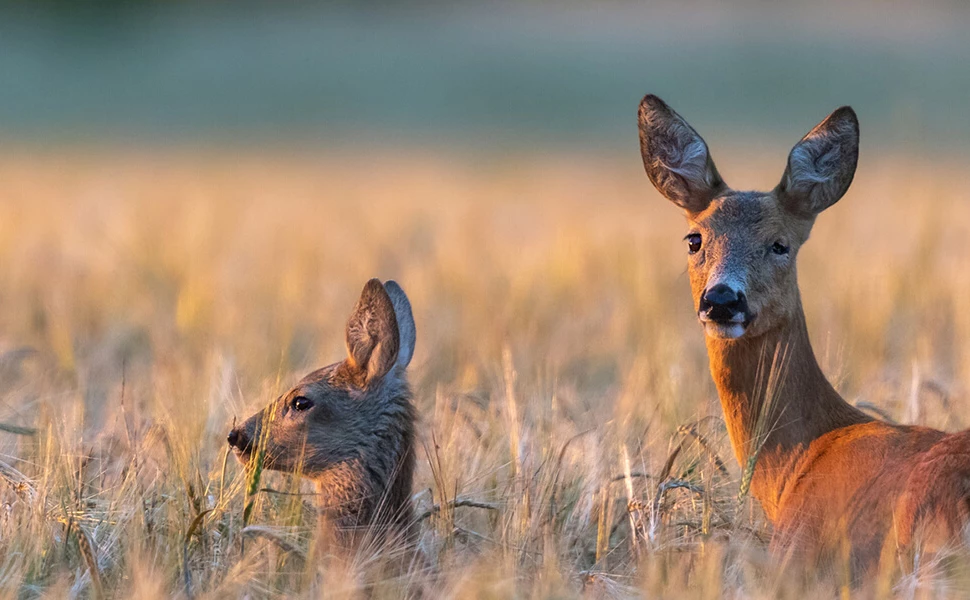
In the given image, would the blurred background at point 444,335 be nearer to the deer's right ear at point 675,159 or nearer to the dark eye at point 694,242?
the dark eye at point 694,242

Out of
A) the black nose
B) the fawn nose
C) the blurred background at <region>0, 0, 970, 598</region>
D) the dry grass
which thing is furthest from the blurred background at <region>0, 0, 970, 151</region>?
the fawn nose

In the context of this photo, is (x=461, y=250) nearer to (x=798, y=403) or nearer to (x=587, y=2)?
(x=798, y=403)

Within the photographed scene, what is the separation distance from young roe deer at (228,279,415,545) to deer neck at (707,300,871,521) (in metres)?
1.16

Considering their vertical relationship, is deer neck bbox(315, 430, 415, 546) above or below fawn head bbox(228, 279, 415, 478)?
below

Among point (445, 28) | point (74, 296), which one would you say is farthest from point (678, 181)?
point (445, 28)

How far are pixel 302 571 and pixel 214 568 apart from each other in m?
0.30

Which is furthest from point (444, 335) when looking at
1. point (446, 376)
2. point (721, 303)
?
point (721, 303)

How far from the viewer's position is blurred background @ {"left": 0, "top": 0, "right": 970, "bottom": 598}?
5137 mm

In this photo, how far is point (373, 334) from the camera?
562 centimetres

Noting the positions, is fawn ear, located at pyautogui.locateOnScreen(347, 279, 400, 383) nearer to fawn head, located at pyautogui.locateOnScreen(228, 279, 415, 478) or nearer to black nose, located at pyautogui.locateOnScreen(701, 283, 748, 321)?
fawn head, located at pyautogui.locateOnScreen(228, 279, 415, 478)

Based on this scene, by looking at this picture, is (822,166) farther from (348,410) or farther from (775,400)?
(348,410)

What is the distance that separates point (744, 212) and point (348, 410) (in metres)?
1.61

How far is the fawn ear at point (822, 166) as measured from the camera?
586 cm

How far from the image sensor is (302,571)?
4.87 m
